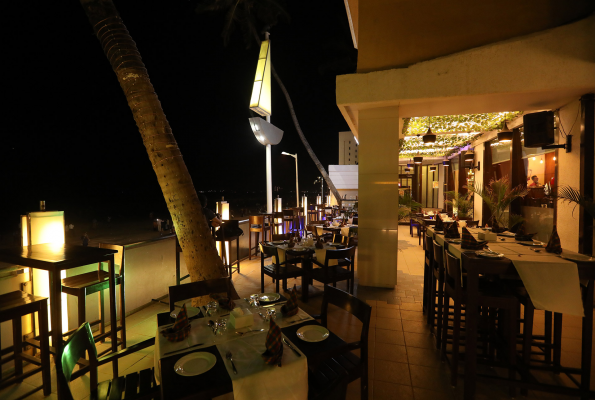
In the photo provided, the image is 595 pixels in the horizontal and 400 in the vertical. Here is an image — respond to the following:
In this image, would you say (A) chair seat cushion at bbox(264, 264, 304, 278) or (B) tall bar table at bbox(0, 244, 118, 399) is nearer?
(B) tall bar table at bbox(0, 244, 118, 399)

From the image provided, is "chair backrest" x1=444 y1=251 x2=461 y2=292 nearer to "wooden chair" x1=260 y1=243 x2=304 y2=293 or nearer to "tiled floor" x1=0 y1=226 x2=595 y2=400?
"tiled floor" x1=0 y1=226 x2=595 y2=400

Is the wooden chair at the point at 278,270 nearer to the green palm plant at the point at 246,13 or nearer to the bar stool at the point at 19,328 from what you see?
the bar stool at the point at 19,328

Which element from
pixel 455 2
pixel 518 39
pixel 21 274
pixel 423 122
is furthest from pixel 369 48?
pixel 21 274

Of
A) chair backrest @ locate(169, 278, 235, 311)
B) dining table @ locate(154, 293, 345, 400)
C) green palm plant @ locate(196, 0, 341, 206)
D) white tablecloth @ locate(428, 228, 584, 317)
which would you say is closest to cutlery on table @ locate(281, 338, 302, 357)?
dining table @ locate(154, 293, 345, 400)

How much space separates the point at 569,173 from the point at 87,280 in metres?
7.28

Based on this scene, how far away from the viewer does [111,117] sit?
24.9 metres

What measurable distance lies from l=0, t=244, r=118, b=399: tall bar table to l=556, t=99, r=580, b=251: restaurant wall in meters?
6.73

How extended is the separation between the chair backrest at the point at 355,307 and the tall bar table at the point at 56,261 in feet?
6.49

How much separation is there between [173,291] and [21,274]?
1710mm

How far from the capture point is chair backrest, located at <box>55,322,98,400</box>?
1210 mm

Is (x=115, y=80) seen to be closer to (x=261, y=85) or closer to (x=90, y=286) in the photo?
(x=261, y=85)

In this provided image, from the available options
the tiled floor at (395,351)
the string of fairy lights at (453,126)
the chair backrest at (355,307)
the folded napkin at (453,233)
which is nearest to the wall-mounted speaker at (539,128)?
the string of fairy lights at (453,126)

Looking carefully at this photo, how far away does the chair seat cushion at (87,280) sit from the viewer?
2.59m

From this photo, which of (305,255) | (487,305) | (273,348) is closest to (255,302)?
(273,348)
